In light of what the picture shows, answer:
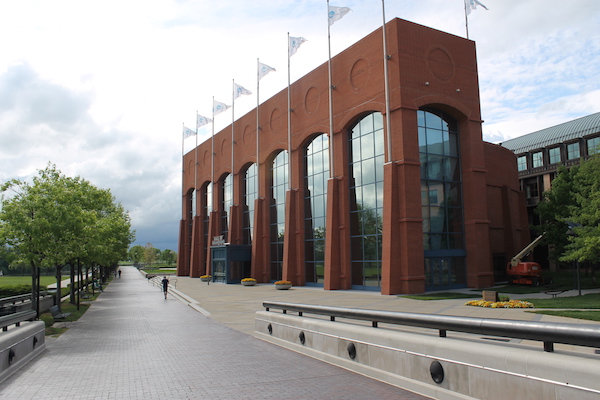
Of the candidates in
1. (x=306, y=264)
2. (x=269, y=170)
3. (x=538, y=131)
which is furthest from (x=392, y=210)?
(x=538, y=131)

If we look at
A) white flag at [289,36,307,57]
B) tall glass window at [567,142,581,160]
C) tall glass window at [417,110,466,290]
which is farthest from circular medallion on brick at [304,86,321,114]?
tall glass window at [567,142,581,160]

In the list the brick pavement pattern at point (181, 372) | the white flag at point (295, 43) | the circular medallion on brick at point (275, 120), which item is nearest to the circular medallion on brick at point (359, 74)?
the white flag at point (295, 43)

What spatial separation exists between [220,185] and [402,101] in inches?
1271

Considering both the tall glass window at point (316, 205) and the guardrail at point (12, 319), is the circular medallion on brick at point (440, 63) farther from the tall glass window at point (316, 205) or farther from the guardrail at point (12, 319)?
the guardrail at point (12, 319)

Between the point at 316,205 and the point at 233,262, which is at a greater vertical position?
the point at 316,205

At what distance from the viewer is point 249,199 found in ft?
A: 159

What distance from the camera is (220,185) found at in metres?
55.6

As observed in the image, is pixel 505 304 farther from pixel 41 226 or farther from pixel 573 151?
pixel 573 151

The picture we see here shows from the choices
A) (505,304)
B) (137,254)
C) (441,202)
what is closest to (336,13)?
(441,202)

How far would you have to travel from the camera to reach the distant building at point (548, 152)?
52.0 meters

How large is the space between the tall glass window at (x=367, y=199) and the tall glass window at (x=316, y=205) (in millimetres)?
3868

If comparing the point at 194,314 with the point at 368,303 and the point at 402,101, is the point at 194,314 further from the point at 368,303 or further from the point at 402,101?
the point at 402,101

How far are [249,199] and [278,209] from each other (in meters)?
6.48

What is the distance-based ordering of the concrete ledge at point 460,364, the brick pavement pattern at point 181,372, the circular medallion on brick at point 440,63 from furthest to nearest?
the circular medallion on brick at point 440,63 → the brick pavement pattern at point 181,372 → the concrete ledge at point 460,364
